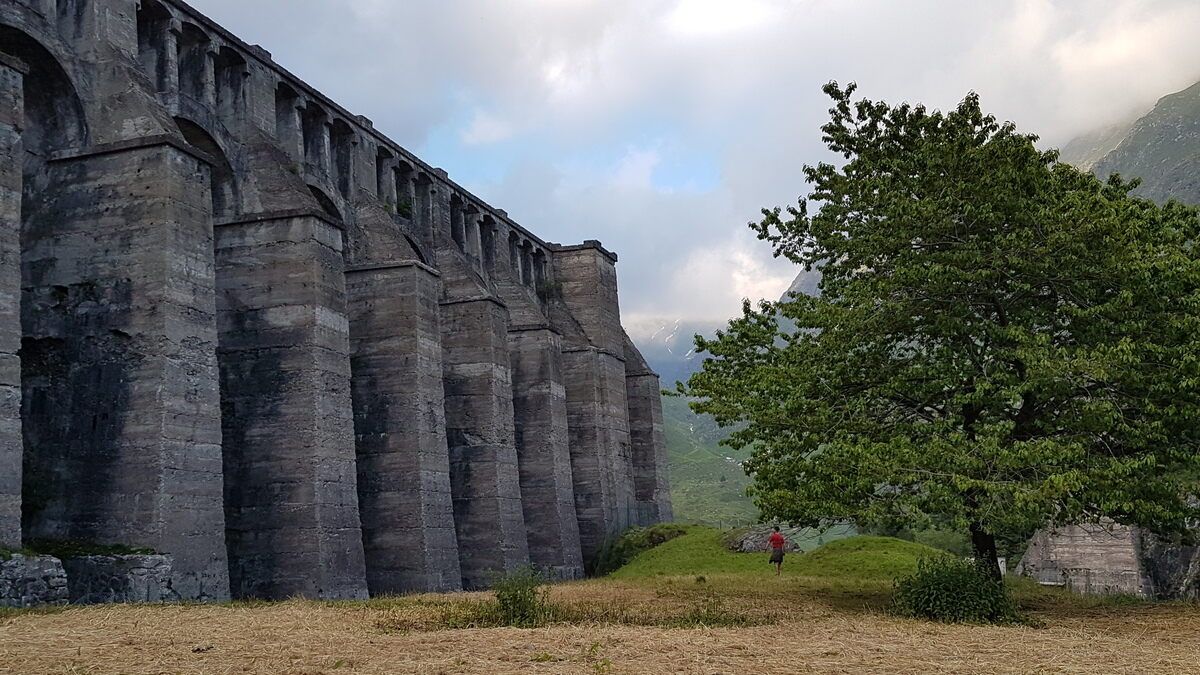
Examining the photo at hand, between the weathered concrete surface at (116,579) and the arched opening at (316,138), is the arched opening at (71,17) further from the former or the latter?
the weathered concrete surface at (116,579)

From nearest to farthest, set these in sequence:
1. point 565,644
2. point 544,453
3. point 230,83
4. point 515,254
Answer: point 565,644
point 230,83
point 544,453
point 515,254

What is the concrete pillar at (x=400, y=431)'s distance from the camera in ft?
83.9

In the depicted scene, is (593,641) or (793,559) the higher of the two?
(593,641)

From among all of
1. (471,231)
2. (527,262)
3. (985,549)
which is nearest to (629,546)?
(471,231)

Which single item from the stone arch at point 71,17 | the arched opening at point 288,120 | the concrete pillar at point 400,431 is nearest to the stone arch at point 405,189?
the arched opening at point 288,120

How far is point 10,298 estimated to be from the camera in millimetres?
15750

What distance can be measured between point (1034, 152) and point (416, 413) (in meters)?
15.8

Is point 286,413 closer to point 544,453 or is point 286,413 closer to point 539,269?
point 544,453

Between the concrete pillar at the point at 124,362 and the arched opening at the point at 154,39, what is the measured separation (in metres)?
4.96

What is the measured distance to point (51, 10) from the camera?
66.7ft

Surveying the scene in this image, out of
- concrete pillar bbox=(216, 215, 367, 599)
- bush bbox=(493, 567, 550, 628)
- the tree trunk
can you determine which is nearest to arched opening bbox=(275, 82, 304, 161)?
concrete pillar bbox=(216, 215, 367, 599)

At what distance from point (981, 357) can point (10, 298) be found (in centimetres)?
1491

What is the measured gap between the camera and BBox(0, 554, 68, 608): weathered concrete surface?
14445 millimetres

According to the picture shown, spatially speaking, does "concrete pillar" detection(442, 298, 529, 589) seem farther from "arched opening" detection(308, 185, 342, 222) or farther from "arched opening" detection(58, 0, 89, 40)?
"arched opening" detection(58, 0, 89, 40)
